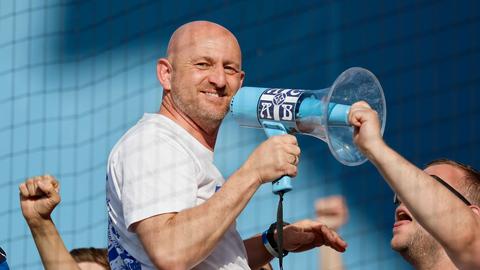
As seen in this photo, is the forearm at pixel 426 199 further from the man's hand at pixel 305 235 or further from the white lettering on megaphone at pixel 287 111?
the man's hand at pixel 305 235

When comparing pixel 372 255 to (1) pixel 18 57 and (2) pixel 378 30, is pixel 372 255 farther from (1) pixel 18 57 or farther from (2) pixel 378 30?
(1) pixel 18 57

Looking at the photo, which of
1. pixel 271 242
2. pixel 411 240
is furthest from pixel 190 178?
pixel 411 240

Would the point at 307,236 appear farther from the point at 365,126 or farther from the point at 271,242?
the point at 365,126

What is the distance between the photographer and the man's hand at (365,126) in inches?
116

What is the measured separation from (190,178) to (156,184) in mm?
80

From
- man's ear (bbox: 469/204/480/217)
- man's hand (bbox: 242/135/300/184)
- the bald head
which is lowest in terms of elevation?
man's ear (bbox: 469/204/480/217)

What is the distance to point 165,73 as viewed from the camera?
10.7 feet

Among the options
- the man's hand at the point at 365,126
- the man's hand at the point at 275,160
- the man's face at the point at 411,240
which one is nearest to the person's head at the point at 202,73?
the man's hand at the point at 275,160

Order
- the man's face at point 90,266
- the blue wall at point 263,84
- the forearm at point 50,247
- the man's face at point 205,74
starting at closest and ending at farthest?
the man's face at point 205,74
the forearm at point 50,247
the man's face at point 90,266
the blue wall at point 263,84

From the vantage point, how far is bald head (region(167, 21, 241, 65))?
10.6ft

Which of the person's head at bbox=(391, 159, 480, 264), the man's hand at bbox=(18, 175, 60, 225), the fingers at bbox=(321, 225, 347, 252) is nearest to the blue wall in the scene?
the person's head at bbox=(391, 159, 480, 264)

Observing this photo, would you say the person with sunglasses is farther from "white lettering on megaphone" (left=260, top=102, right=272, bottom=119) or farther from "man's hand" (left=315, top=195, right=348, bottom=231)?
"man's hand" (left=315, top=195, right=348, bottom=231)

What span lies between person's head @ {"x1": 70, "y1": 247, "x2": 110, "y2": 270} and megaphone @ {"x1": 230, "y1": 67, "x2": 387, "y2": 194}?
681 millimetres

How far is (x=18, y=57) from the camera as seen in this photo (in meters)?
4.69
